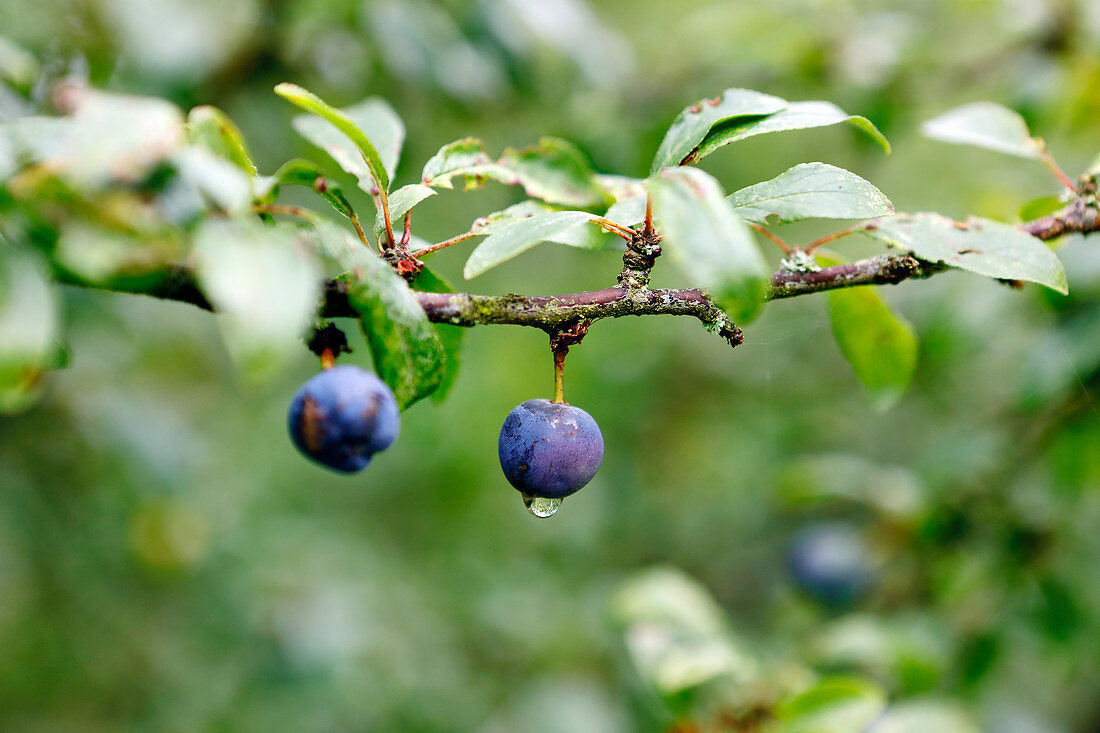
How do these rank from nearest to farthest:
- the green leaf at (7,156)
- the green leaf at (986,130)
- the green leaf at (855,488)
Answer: the green leaf at (7,156)
the green leaf at (986,130)
the green leaf at (855,488)

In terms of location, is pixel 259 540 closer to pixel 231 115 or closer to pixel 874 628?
pixel 231 115

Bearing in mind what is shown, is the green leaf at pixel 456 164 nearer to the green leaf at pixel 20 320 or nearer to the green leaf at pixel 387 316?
the green leaf at pixel 387 316

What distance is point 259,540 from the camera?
112 inches

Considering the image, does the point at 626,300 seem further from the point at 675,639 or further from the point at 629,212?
the point at 675,639

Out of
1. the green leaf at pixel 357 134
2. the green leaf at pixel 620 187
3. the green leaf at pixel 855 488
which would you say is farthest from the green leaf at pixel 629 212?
the green leaf at pixel 855 488

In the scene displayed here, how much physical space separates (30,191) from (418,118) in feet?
6.22

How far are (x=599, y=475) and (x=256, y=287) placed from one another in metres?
2.71

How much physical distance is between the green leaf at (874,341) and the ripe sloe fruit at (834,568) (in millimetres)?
1142

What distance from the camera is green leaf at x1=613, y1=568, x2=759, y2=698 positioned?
51.3 inches

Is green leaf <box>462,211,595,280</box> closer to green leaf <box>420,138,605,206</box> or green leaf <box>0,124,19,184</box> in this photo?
green leaf <box>420,138,605,206</box>

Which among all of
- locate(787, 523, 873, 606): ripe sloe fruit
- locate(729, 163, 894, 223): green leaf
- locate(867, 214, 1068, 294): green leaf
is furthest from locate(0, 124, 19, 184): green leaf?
locate(787, 523, 873, 606): ripe sloe fruit

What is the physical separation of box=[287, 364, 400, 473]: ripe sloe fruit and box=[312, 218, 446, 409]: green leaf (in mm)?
22

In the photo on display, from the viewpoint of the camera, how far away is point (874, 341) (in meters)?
0.97

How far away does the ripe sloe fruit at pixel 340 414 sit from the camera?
0.65 metres
